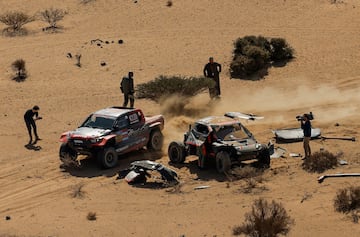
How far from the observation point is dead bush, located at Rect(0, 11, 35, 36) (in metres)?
39.8

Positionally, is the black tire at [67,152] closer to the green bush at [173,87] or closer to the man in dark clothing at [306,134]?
the green bush at [173,87]

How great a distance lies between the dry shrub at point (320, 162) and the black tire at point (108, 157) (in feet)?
18.3

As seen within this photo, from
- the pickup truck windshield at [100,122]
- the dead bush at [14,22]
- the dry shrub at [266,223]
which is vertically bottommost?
the dry shrub at [266,223]

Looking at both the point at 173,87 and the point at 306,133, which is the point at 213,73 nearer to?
the point at 173,87

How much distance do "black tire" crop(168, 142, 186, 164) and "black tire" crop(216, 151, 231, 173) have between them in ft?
5.36

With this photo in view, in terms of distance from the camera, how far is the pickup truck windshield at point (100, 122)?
20.5 metres

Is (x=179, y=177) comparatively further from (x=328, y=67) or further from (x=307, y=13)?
(x=307, y=13)

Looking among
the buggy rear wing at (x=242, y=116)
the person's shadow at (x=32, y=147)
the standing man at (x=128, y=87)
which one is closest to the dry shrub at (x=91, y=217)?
the person's shadow at (x=32, y=147)

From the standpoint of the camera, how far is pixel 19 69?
3191 centimetres

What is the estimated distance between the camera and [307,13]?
133 ft

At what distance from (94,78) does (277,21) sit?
42.8 ft

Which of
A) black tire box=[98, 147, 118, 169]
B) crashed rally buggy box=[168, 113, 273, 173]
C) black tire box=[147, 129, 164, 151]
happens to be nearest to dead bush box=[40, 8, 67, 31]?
black tire box=[147, 129, 164, 151]

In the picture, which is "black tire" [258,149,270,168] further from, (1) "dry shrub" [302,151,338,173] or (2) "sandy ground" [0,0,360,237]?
(1) "dry shrub" [302,151,338,173]

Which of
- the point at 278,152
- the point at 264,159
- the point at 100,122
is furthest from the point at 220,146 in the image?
the point at 100,122
